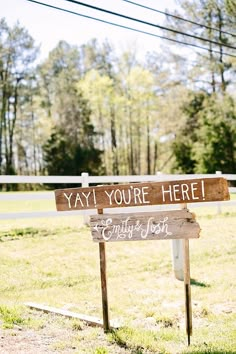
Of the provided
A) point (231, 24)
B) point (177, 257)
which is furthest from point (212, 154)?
point (177, 257)

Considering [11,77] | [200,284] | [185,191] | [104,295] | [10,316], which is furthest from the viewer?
[11,77]

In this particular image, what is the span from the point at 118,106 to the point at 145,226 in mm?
37329

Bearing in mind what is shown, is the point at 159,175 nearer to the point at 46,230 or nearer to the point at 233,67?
the point at 46,230

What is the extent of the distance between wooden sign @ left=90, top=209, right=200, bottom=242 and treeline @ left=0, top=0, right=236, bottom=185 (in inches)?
1005

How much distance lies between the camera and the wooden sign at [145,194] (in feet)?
13.7

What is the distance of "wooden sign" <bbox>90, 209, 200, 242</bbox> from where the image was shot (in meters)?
4.36

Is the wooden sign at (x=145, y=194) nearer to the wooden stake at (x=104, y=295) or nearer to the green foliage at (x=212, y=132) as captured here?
the wooden stake at (x=104, y=295)

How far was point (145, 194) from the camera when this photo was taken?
14.6 ft

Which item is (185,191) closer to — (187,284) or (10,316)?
(187,284)

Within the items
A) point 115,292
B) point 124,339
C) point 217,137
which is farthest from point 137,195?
point 217,137

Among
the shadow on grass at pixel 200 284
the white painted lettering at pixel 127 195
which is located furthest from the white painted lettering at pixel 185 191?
the shadow on grass at pixel 200 284

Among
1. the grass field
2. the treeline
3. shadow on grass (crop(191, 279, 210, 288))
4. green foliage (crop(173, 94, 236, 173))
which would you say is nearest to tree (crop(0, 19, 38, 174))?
the treeline

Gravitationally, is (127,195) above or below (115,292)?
above

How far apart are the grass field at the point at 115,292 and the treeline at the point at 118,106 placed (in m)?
21.2
